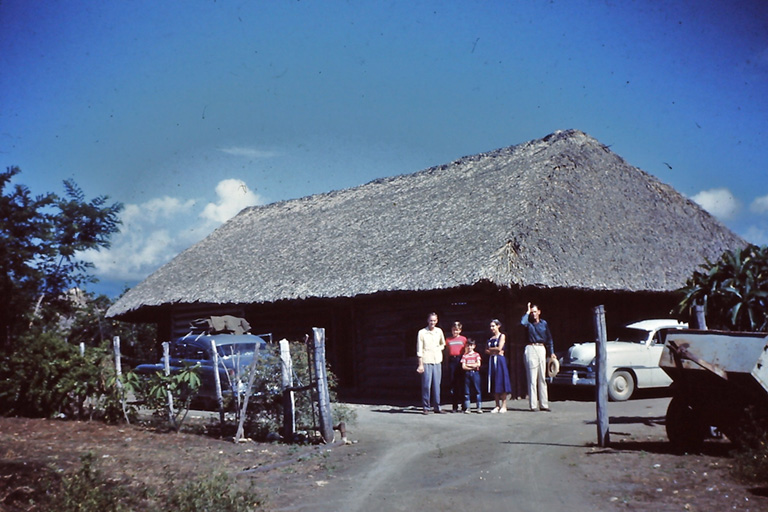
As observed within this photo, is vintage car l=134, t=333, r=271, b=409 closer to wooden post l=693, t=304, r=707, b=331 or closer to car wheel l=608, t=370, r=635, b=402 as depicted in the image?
car wheel l=608, t=370, r=635, b=402

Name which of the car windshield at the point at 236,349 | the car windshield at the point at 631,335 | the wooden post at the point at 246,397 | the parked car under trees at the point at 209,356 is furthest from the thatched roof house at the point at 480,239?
the wooden post at the point at 246,397

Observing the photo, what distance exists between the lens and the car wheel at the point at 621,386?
46.2ft

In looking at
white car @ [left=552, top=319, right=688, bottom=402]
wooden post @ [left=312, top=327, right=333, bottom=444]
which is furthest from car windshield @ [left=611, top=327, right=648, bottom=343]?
wooden post @ [left=312, top=327, right=333, bottom=444]

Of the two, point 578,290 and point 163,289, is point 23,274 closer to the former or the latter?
point 163,289

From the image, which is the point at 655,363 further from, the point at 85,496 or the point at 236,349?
the point at 85,496

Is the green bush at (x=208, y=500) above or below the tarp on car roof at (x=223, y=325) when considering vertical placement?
below

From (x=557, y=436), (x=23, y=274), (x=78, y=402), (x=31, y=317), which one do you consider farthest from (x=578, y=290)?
(x=23, y=274)

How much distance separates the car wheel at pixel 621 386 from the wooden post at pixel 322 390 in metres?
6.84

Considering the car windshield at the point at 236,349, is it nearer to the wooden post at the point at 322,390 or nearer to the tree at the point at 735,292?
the wooden post at the point at 322,390

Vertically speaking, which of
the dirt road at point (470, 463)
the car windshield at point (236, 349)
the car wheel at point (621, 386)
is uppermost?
the car windshield at point (236, 349)

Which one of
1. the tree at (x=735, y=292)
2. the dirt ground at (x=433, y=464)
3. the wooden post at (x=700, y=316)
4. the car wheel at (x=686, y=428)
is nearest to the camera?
the dirt ground at (x=433, y=464)

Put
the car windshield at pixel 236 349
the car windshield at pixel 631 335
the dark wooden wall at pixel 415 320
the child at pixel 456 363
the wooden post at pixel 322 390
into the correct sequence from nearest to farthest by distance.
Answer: the wooden post at pixel 322 390
the child at pixel 456 363
the car windshield at pixel 631 335
the car windshield at pixel 236 349
the dark wooden wall at pixel 415 320

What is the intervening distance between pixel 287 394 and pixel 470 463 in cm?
300

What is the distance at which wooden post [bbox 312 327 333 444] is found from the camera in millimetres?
9594
